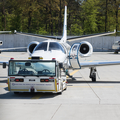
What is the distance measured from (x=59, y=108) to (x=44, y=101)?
5.03 ft

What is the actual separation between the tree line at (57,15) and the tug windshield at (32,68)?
64.1 m

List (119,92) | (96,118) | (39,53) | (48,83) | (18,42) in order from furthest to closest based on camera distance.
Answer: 1. (18,42)
2. (39,53)
3. (119,92)
4. (48,83)
5. (96,118)

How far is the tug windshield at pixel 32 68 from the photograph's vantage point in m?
11.2

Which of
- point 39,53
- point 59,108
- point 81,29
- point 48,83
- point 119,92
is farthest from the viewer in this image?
point 81,29

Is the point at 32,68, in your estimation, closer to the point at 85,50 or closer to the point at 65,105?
the point at 65,105

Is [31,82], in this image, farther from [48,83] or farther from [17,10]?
[17,10]

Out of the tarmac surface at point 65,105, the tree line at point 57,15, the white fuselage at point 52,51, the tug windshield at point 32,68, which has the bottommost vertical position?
the tarmac surface at point 65,105

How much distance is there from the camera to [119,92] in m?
12.5

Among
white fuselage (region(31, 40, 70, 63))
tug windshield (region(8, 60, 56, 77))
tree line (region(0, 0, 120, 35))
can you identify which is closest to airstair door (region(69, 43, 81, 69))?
white fuselage (region(31, 40, 70, 63))

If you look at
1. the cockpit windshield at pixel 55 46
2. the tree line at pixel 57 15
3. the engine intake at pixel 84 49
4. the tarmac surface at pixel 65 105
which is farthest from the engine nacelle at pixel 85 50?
the tree line at pixel 57 15

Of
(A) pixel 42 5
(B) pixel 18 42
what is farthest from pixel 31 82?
(A) pixel 42 5

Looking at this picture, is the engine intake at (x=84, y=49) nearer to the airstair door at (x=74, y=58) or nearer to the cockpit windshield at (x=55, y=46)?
the airstair door at (x=74, y=58)

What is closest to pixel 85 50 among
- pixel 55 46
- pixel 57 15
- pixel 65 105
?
pixel 55 46

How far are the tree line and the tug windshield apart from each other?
64060 mm
